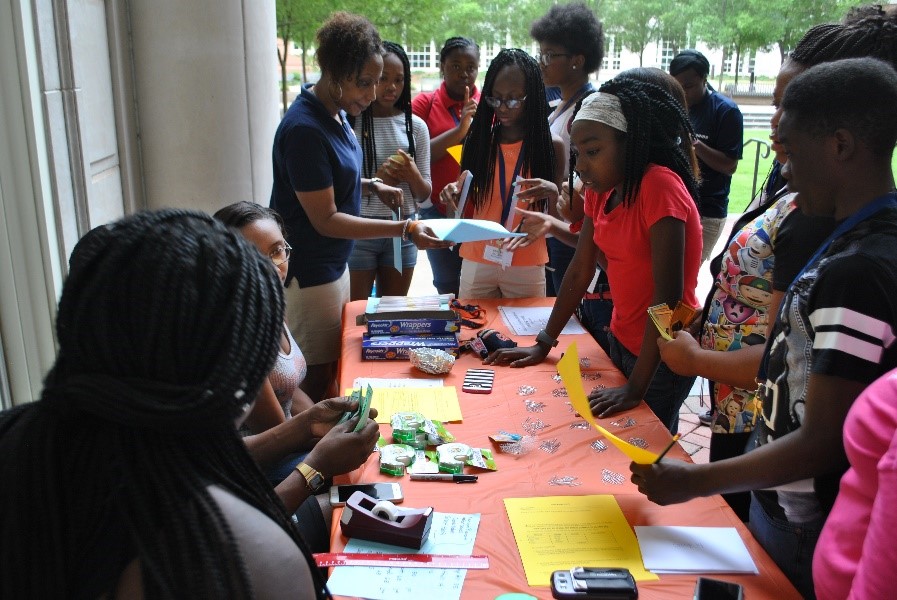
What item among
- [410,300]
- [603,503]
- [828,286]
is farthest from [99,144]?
[828,286]

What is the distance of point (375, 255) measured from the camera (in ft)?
12.7

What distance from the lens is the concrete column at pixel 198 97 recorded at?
11.3ft

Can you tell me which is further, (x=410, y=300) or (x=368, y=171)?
(x=368, y=171)

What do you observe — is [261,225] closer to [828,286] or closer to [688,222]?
[688,222]

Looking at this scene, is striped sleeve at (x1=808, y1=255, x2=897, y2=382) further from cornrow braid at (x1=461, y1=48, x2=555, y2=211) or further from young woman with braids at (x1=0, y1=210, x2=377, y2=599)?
cornrow braid at (x1=461, y1=48, x2=555, y2=211)

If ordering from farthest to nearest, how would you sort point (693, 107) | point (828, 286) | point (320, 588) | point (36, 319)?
point (693, 107)
point (36, 319)
point (828, 286)
point (320, 588)

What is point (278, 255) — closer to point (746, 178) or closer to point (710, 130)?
point (710, 130)

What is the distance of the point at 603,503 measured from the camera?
1721mm

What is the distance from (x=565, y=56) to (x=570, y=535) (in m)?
3.01

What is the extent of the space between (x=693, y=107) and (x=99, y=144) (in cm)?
347

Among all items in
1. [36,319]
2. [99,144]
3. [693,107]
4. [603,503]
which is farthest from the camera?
[693,107]

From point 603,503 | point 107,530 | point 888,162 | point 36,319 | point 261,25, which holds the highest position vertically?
point 261,25

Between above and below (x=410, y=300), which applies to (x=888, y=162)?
above

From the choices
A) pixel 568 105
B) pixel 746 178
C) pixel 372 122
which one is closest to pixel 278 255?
pixel 372 122
